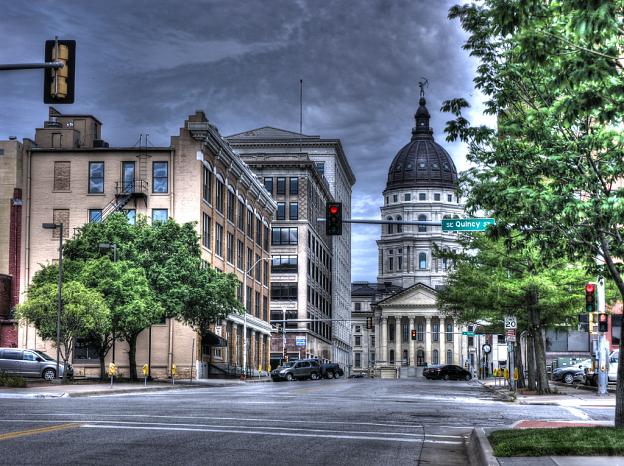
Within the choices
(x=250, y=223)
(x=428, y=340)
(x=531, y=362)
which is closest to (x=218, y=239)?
(x=250, y=223)

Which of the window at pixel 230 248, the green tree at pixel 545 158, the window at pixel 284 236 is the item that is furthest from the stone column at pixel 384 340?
the green tree at pixel 545 158

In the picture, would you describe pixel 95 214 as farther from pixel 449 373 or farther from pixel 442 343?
pixel 442 343

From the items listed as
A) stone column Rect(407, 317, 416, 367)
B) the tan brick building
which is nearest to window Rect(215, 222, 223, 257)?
the tan brick building

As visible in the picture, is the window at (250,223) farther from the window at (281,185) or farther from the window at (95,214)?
the window at (281,185)

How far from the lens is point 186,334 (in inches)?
2581

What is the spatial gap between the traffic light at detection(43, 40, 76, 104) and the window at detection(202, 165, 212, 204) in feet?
169

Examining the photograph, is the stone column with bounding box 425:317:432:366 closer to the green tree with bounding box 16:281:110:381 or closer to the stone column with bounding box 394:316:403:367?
the stone column with bounding box 394:316:403:367

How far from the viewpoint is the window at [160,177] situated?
222 feet

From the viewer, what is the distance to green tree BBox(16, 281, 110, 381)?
1849 inches

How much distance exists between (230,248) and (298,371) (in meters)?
11.9

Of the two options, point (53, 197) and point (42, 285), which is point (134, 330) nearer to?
point (42, 285)

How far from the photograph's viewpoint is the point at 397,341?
188 metres

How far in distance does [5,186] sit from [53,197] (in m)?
3.46

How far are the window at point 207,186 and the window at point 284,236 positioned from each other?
1971 inches
